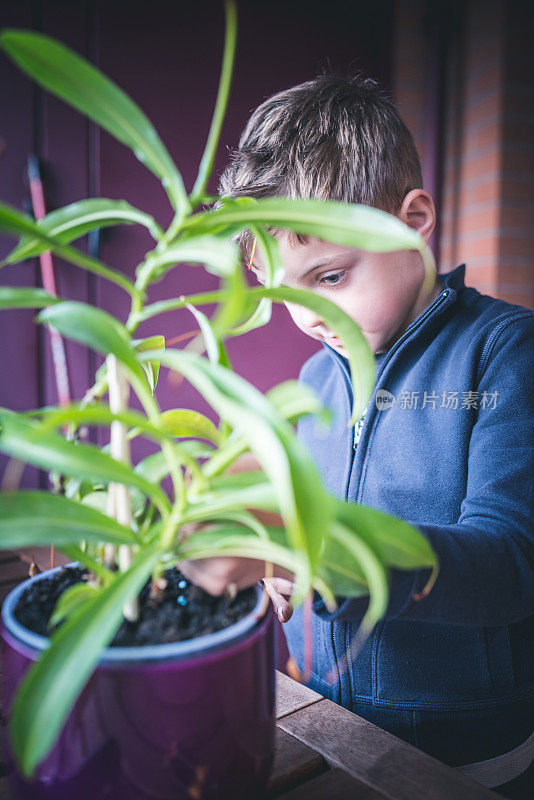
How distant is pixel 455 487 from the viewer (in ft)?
2.42

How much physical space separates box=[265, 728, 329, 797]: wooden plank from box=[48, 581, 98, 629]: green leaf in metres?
0.20

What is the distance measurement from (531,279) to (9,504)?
1701 millimetres

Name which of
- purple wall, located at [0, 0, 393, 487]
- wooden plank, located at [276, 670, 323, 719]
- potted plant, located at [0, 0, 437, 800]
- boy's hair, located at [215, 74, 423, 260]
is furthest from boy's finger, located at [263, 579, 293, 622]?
purple wall, located at [0, 0, 393, 487]

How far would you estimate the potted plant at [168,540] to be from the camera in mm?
249

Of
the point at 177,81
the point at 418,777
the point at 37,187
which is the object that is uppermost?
the point at 177,81

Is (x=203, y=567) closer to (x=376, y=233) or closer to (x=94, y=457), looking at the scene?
(x=94, y=457)

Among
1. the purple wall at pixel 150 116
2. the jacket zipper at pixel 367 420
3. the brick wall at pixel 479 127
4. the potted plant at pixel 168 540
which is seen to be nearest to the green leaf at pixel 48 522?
the potted plant at pixel 168 540

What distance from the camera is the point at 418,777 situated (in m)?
0.41

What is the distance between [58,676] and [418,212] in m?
0.74

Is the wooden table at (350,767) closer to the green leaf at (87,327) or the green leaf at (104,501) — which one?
the green leaf at (104,501)

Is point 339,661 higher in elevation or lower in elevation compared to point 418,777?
lower

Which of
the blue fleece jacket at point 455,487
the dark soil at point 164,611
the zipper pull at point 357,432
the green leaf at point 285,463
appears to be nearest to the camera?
the green leaf at point 285,463

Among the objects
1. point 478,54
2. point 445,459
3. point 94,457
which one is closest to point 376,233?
point 94,457

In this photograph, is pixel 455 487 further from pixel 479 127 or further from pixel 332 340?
pixel 479 127
